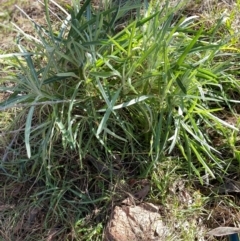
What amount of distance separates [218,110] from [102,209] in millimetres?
580

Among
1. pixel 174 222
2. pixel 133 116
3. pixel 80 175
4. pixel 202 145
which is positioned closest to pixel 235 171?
pixel 202 145

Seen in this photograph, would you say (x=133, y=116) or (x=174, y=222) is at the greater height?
(x=133, y=116)

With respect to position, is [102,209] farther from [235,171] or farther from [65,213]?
[235,171]

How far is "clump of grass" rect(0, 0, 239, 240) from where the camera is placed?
5.19 feet

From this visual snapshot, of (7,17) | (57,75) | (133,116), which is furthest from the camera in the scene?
(7,17)

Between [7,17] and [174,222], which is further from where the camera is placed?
[7,17]

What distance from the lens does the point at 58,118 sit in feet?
5.32

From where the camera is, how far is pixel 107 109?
5.03 ft

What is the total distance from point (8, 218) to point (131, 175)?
50 centimetres

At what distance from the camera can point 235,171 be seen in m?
1.73

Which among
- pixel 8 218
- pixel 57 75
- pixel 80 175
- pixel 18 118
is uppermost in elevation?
pixel 57 75

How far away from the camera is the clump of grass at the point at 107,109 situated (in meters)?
1.58

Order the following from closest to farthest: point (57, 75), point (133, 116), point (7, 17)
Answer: point (57, 75), point (133, 116), point (7, 17)

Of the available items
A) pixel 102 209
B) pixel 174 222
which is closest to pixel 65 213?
pixel 102 209
